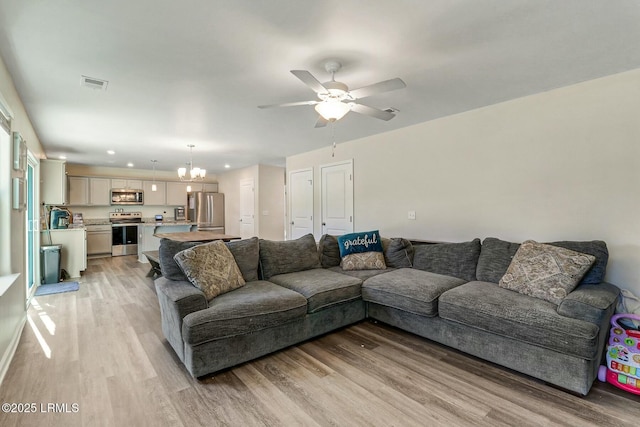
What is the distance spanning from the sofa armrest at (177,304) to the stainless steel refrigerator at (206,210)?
21.7 ft

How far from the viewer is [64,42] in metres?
2.16

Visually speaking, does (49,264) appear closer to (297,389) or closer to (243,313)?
(243,313)

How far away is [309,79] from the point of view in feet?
6.86

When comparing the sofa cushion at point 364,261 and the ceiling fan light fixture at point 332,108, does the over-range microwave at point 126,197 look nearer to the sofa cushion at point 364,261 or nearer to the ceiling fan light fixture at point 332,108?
the sofa cushion at point 364,261

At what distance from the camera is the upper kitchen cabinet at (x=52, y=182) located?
5207 millimetres

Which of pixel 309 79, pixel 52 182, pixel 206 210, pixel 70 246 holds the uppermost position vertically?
pixel 309 79

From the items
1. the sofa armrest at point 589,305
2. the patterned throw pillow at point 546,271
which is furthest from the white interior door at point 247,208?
the sofa armrest at point 589,305

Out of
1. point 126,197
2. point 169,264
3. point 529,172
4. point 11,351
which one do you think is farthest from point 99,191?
point 529,172

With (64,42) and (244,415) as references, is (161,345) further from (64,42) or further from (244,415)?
(64,42)

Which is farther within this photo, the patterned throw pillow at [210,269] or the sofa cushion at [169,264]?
the sofa cushion at [169,264]

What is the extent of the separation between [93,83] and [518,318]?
162 inches

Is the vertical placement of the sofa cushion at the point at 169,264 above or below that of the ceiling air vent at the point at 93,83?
below

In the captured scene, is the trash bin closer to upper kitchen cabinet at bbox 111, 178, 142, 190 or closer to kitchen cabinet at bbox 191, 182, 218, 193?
upper kitchen cabinet at bbox 111, 178, 142, 190

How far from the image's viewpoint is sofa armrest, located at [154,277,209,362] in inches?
89.3
